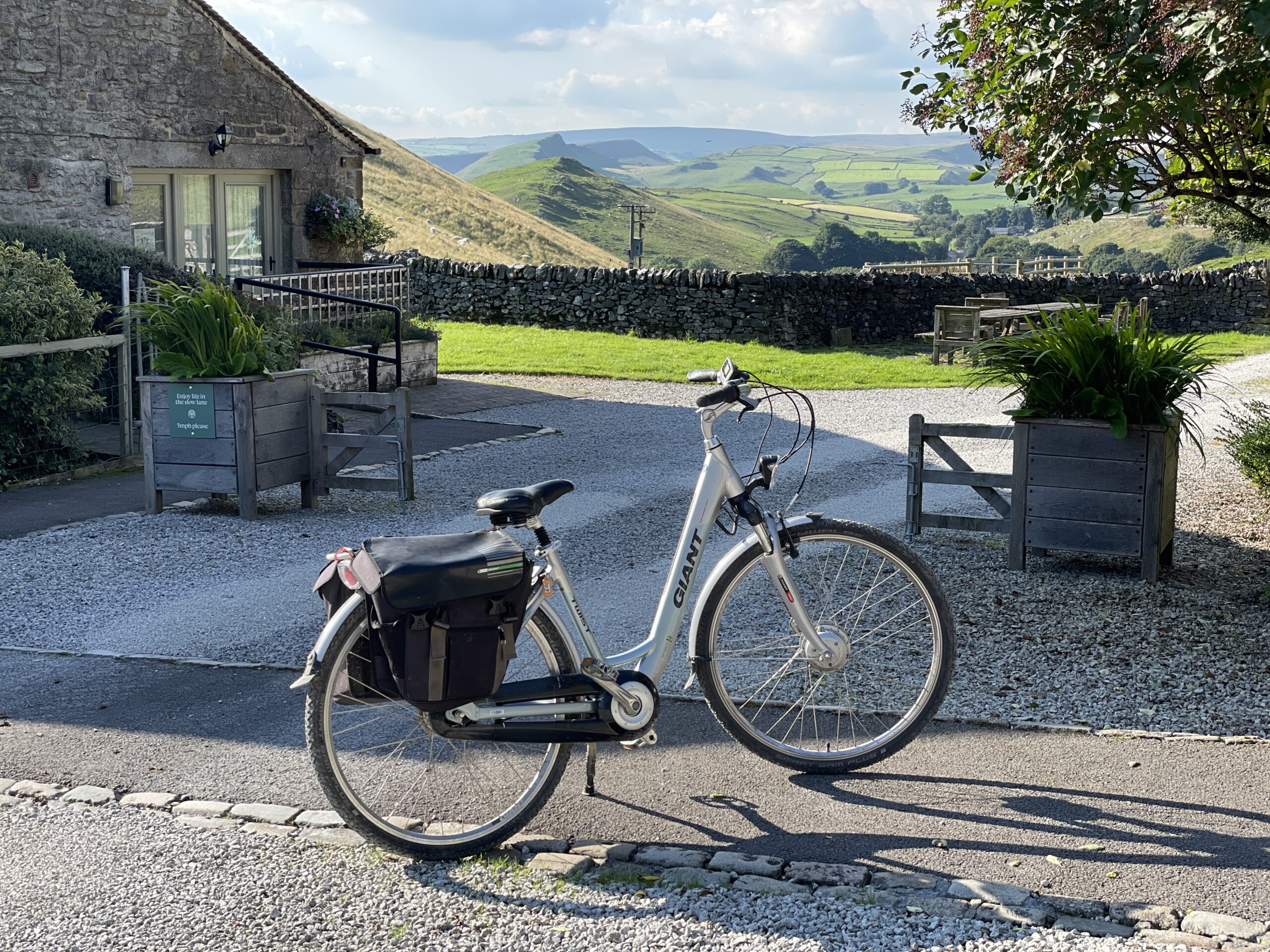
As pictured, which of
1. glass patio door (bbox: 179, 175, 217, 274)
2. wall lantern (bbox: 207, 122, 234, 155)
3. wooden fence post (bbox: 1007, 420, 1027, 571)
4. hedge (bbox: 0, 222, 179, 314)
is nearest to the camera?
wooden fence post (bbox: 1007, 420, 1027, 571)

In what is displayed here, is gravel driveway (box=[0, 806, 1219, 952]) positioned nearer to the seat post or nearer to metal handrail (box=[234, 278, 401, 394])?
the seat post

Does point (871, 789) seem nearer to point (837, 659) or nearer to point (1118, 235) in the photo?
point (837, 659)

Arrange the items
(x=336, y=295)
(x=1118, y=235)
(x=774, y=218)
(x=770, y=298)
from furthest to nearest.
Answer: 1. (x=774, y=218)
2. (x=1118, y=235)
3. (x=770, y=298)
4. (x=336, y=295)

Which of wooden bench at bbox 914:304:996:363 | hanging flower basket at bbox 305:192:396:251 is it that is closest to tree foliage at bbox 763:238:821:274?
wooden bench at bbox 914:304:996:363

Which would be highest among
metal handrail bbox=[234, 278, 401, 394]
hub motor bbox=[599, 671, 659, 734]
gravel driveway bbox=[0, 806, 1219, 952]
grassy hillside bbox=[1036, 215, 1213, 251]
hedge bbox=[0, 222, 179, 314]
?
grassy hillside bbox=[1036, 215, 1213, 251]

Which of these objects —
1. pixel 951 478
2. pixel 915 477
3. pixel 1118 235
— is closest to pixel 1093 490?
pixel 951 478

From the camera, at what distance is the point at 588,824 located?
378cm

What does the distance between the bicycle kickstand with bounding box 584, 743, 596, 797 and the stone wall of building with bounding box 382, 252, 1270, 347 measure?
1866 centimetres

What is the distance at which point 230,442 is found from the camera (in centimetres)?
816

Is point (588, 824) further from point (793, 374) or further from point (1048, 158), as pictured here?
point (793, 374)

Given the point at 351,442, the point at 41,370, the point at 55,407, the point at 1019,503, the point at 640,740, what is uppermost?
the point at 41,370

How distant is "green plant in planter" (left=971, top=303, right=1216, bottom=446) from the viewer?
21.7 ft

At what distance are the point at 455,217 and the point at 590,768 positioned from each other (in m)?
62.8

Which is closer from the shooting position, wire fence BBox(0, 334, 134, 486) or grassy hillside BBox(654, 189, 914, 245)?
wire fence BBox(0, 334, 134, 486)
